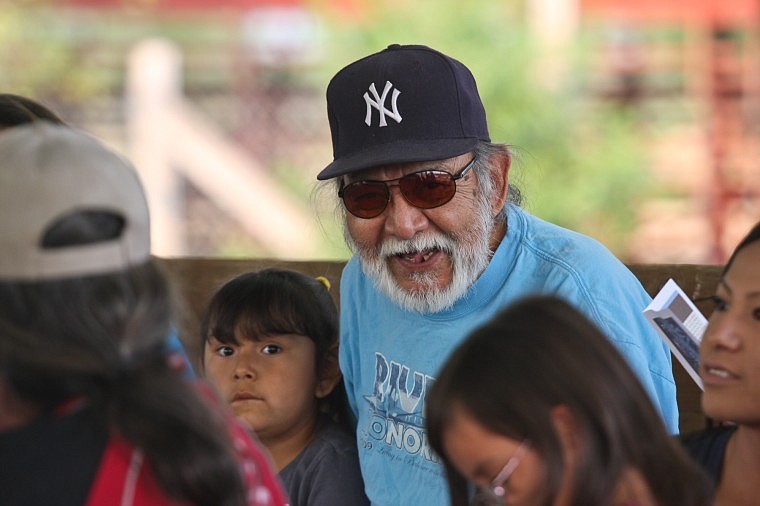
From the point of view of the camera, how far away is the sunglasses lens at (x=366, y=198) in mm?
2494

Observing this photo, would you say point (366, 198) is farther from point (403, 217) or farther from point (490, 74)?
point (490, 74)

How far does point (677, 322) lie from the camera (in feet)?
7.02

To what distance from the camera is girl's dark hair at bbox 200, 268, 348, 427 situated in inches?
106

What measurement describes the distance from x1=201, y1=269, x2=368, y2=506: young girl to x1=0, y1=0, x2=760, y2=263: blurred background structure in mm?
4266

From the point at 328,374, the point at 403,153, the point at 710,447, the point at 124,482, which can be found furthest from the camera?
the point at 328,374

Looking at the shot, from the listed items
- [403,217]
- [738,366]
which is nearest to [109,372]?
[738,366]

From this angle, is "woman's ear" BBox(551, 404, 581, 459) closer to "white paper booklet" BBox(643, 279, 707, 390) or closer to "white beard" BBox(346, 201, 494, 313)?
"white paper booklet" BBox(643, 279, 707, 390)

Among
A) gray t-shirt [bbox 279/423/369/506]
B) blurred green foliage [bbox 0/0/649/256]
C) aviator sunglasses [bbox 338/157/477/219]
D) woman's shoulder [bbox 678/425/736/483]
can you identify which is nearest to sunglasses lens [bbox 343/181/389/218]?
aviator sunglasses [bbox 338/157/477/219]

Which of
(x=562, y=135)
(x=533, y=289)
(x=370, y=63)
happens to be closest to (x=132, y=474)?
(x=533, y=289)

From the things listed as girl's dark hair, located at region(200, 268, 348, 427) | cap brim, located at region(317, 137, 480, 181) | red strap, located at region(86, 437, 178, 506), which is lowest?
girl's dark hair, located at region(200, 268, 348, 427)

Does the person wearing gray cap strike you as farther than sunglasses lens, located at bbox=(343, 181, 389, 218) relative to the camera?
No

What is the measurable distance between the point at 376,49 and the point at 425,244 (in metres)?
5.17

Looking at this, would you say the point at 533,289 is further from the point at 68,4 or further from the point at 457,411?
the point at 68,4

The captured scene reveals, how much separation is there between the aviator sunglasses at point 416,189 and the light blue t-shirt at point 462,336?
158 millimetres
